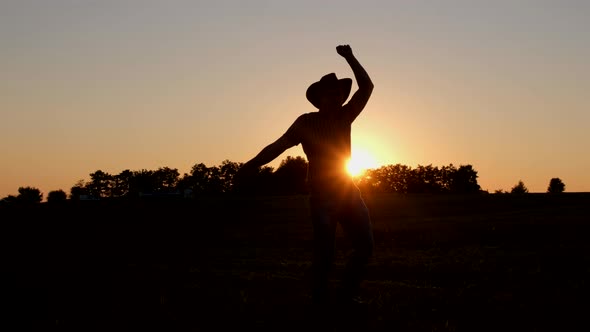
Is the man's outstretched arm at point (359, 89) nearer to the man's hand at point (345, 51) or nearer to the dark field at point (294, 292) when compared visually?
the man's hand at point (345, 51)

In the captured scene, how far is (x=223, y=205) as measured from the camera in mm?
66875

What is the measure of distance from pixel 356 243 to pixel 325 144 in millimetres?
1097

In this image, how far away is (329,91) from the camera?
22.5 ft

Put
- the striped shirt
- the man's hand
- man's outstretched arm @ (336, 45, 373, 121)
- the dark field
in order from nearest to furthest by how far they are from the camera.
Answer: the dark field → the striped shirt → man's outstretched arm @ (336, 45, 373, 121) → the man's hand

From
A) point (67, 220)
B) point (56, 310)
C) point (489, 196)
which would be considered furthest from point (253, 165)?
point (489, 196)

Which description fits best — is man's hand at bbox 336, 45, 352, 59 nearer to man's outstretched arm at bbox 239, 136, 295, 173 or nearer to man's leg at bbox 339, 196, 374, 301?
man's outstretched arm at bbox 239, 136, 295, 173

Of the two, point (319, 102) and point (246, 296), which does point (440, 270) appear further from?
point (319, 102)

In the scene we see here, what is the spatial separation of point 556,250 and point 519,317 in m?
11.0

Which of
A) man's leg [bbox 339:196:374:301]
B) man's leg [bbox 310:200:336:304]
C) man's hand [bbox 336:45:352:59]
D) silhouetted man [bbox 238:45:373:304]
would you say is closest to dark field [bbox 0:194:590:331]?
man's leg [bbox 310:200:336:304]

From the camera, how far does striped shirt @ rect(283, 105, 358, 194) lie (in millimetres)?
6695

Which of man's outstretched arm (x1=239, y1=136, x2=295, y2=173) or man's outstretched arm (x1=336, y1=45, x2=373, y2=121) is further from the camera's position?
man's outstretched arm (x1=336, y1=45, x2=373, y2=121)

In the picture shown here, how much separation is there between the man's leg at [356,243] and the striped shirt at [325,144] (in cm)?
28

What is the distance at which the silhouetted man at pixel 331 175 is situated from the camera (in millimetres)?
6641

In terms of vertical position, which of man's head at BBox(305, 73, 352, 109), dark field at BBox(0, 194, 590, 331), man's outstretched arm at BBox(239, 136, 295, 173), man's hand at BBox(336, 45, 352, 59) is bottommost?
dark field at BBox(0, 194, 590, 331)
